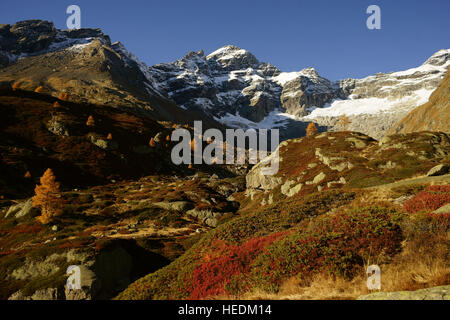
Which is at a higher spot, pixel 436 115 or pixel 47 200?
pixel 436 115

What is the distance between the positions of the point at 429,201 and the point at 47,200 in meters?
56.5

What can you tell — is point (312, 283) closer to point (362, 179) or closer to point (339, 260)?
point (339, 260)

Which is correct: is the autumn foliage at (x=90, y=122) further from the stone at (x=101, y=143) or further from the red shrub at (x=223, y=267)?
the red shrub at (x=223, y=267)

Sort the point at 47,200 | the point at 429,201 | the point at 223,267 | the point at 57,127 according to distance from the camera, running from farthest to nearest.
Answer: the point at 57,127
the point at 47,200
the point at 429,201
the point at 223,267

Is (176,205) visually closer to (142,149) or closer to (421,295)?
(421,295)

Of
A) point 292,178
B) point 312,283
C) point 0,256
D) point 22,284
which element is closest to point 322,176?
point 292,178

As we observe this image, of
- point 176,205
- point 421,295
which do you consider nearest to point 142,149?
point 176,205

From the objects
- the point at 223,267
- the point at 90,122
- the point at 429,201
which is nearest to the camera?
the point at 223,267

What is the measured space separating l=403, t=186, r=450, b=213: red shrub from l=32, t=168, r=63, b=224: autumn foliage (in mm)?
51729

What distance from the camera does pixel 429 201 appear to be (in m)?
14.9

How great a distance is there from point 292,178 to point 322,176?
242 inches

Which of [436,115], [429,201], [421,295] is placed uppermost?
[436,115]

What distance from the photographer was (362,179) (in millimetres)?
32250

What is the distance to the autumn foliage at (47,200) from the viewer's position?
4575 centimetres
